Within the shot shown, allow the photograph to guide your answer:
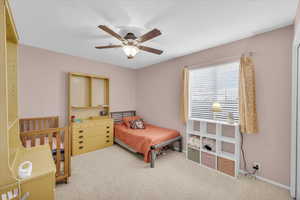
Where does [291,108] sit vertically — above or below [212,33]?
below

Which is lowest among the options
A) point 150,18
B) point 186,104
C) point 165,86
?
point 186,104

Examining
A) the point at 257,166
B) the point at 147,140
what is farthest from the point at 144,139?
the point at 257,166

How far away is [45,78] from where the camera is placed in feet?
9.94

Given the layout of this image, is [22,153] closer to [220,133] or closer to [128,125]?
[128,125]

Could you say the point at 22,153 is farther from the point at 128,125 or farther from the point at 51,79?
the point at 128,125

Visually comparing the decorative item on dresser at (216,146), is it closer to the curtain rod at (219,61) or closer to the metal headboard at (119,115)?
the curtain rod at (219,61)

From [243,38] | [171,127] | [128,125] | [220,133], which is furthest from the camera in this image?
[128,125]

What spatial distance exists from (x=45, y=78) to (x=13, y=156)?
2135 millimetres

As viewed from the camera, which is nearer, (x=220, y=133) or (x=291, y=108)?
(x=291, y=108)

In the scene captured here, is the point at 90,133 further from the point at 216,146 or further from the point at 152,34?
the point at 216,146

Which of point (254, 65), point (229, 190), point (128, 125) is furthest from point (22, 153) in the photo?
point (254, 65)

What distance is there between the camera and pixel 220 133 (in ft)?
8.46

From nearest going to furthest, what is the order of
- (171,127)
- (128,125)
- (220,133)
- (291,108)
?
(291,108) < (220,133) < (171,127) < (128,125)

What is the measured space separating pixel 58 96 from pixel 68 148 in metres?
1.72
